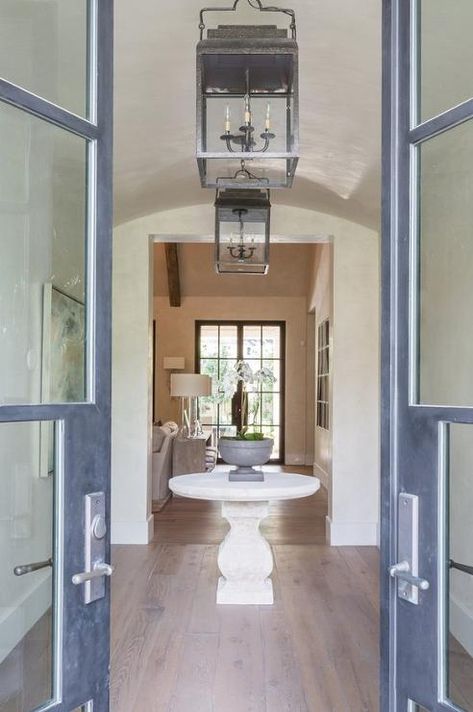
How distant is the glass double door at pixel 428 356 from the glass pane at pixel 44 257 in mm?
771

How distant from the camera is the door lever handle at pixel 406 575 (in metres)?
1.41

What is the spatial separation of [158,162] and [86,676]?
11.4 feet

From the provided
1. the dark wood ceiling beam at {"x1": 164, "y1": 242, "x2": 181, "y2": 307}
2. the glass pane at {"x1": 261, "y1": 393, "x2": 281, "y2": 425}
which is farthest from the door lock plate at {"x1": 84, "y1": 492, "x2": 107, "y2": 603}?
the glass pane at {"x1": 261, "y1": 393, "x2": 281, "y2": 425}

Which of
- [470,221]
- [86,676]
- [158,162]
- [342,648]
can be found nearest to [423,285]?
[470,221]

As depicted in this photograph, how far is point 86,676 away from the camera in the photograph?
1.50 meters

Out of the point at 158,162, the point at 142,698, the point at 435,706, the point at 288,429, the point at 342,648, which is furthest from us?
the point at 288,429

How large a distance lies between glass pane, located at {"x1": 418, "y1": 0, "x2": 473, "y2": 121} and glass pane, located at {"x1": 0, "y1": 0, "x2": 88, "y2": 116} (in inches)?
32.5

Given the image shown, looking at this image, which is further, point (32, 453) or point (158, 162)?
point (158, 162)

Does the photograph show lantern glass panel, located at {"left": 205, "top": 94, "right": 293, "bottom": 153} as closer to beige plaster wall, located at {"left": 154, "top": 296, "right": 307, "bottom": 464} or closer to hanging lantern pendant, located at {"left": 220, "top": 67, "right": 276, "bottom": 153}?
hanging lantern pendant, located at {"left": 220, "top": 67, "right": 276, "bottom": 153}

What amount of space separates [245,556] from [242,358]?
7533mm

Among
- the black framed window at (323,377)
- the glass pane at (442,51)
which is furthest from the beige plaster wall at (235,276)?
the glass pane at (442,51)

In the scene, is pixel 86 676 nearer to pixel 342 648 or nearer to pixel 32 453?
pixel 32 453

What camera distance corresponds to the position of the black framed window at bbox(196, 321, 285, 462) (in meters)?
11.4

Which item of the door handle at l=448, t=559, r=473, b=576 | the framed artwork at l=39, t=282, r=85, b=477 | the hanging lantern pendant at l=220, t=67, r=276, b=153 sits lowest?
the door handle at l=448, t=559, r=473, b=576
